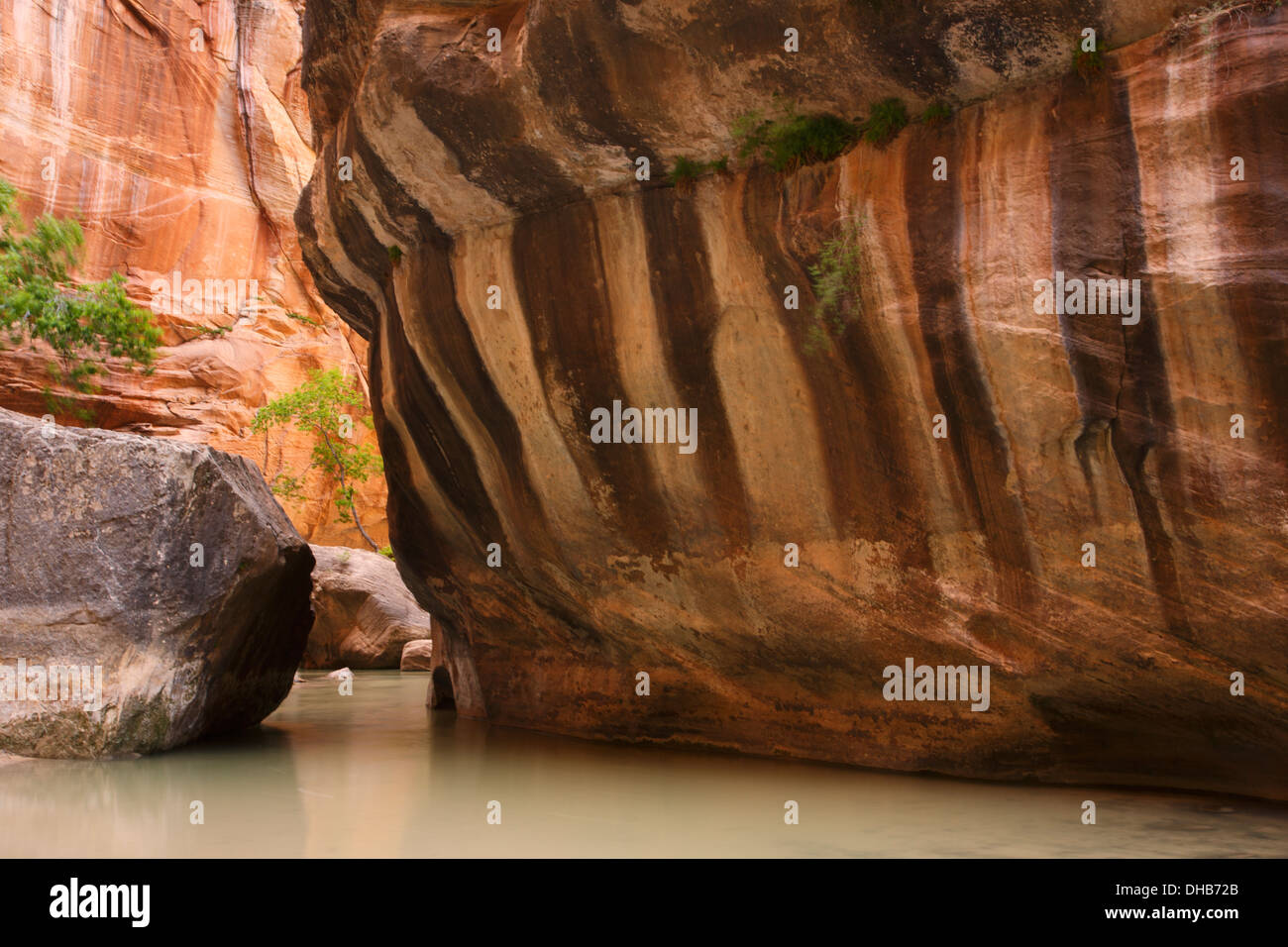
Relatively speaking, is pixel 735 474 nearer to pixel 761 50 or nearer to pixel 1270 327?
pixel 761 50

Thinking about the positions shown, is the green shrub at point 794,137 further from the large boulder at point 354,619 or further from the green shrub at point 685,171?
Result: the large boulder at point 354,619

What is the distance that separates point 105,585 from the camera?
Answer: 22.4 ft

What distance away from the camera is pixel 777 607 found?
22.3 feet

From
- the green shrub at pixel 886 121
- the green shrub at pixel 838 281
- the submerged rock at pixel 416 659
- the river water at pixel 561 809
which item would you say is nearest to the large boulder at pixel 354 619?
the submerged rock at pixel 416 659

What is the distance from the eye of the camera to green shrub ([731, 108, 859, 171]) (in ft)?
19.1

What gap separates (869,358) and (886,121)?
49.9 inches

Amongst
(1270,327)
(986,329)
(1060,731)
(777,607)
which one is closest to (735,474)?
(777,607)

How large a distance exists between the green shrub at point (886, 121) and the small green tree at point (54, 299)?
14.2 metres

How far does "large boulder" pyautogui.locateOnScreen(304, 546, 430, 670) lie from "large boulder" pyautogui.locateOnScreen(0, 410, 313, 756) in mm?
10257

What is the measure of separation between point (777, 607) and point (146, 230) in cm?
2089

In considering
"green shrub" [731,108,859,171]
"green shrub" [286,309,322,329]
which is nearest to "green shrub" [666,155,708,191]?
"green shrub" [731,108,859,171]

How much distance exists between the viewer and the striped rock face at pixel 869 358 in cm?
496

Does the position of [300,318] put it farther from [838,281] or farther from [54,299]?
[838,281]

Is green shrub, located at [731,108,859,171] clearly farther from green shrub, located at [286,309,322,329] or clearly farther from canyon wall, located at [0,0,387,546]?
green shrub, located at [286,309,322,329]
